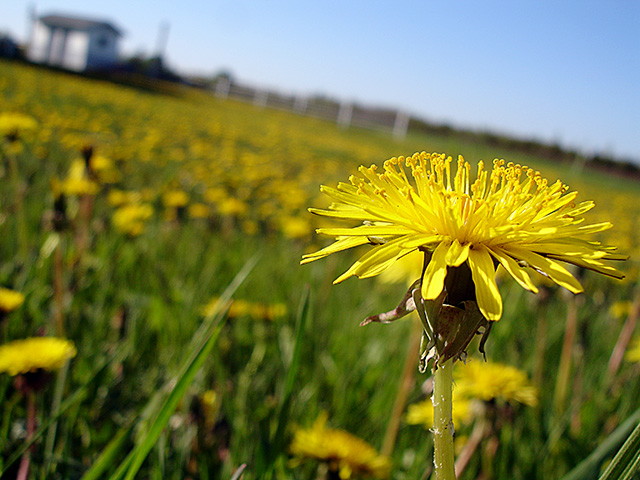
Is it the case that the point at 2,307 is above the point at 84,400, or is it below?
above

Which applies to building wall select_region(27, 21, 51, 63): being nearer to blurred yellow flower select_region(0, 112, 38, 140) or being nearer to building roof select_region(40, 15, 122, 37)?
building roof select_region(40, 15, 122, 37)

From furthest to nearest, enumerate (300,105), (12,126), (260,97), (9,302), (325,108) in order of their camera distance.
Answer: (260,97) → (300,105) → (325,108) → (12,126) → (9,302)

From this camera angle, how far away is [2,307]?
1169 millimetres

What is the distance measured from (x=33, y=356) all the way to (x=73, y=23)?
42.1 m

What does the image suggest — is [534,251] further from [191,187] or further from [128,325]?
[191,187]

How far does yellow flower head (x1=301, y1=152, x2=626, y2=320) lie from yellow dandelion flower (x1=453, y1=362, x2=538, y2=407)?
24.4 inches

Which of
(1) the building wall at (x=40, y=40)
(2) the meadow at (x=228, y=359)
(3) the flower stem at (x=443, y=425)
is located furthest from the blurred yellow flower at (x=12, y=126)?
(1) the building wall at (x=40, y=40)

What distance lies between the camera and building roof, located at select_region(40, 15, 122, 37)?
116 ft

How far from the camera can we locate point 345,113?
1134 inches

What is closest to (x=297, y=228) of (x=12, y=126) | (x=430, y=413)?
(x=12, y=126)

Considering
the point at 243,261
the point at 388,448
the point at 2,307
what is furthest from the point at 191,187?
the point at 388,448

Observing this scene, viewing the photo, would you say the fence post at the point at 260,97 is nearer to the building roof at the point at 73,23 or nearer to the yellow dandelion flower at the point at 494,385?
the building roof at the point at 73,23

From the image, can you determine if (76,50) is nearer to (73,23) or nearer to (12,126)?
(73,23)

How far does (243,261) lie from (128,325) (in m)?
0.99
